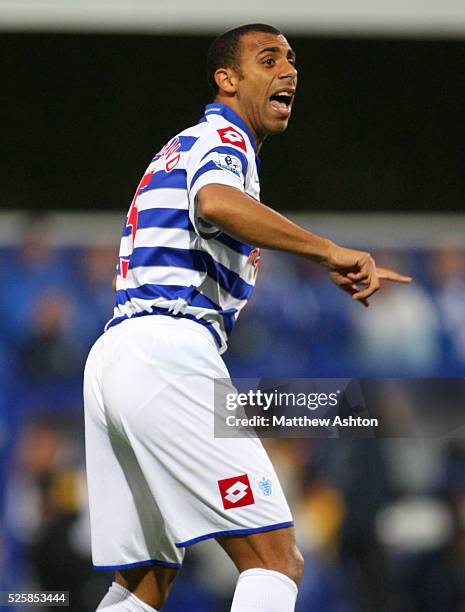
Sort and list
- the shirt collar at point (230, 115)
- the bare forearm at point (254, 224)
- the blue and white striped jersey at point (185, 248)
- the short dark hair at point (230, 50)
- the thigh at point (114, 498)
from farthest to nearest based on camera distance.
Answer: the short dark hair at point (230, 50) < the shirt collar at point (230, 115) < the thigh at point (114, 498) < the blue and white striped jersey at point (185, 248) < the bare forearm at point (254, 224)

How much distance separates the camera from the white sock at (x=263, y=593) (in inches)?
88.7

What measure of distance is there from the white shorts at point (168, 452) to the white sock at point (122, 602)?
113mm

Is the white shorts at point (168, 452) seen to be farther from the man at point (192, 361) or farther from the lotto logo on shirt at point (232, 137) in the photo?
the lotto logo on shirt at point (232, 137)

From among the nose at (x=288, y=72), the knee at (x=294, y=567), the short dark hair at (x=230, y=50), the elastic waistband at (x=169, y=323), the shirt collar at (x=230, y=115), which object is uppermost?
the short dark hair at (x=230, y=50)

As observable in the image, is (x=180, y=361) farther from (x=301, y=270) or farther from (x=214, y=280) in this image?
(x=301, y=270)

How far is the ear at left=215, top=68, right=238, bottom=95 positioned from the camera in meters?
2.79

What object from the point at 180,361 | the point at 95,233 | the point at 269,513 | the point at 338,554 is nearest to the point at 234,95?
the point at 180,361

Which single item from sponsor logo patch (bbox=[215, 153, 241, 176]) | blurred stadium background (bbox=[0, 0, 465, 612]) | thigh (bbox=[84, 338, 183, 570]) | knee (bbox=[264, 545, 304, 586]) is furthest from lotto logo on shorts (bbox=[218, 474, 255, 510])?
blurred stadium background (bbox=[0, 0, 465, 612])

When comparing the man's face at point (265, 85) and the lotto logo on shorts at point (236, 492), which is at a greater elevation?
the man's face at point (265, 85)

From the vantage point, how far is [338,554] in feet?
18.5

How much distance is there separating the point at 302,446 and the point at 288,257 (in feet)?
4.54

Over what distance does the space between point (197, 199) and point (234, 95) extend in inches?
22.2

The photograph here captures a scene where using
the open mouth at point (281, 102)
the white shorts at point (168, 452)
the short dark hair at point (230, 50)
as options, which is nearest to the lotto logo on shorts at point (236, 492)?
the white shorts at point (168, 452)

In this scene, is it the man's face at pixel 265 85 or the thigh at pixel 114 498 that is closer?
the thigh at pixel 114 498
